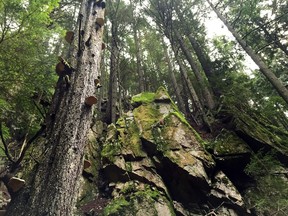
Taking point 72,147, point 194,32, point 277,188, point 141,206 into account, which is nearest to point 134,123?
point 141,206

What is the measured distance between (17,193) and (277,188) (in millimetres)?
6650

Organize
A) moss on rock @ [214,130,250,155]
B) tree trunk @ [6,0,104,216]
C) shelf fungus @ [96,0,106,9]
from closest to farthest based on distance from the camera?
1. tree trunk @ [6,0,104,216]
2. shelf fungus @ [96,0,106,9]
3. moss on rock @ [214,130,250,155]

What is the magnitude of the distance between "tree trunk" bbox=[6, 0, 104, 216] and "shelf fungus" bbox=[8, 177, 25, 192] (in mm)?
67

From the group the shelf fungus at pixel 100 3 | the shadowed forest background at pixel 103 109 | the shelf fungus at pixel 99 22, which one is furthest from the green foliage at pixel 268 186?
the shelf fungus at pixel 100 3

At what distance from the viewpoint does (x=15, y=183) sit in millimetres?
2625

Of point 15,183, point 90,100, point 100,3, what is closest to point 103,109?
point 100,3

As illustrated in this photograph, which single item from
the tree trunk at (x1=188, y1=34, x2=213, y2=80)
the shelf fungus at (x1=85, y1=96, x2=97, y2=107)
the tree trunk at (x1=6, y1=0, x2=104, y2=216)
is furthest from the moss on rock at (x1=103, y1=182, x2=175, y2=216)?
the tree trunk at (x1=188, y1=34, x2=213, y2=80)

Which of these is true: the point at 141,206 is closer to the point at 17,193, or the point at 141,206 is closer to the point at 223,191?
the point at 223,191

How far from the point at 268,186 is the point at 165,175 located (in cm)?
310

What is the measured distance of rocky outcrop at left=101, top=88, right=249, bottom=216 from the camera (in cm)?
668

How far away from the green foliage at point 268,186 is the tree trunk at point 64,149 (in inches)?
211

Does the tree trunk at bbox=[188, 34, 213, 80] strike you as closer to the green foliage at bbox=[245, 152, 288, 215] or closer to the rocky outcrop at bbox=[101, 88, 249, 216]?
the rocky outcrop at bbox=[101, 88, 249, 216]

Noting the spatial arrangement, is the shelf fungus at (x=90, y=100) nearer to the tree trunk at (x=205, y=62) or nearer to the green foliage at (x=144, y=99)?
the green foliage at (x=144, y=99)

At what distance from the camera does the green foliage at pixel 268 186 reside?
6266mm
